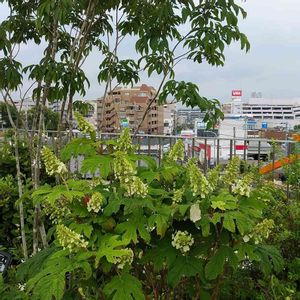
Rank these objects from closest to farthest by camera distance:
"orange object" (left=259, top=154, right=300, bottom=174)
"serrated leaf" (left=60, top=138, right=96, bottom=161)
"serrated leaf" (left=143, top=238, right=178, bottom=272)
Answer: "serrated leaf" (left=143, top=238, right=178, bottom=272)
"serrated leaf" (left=60, top=138, right=96, bottom=161)
"orange object" (left=259, top=154, right=300, bottom=174)

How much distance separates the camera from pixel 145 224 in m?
1.72

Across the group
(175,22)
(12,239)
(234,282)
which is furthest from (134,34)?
(12,239)

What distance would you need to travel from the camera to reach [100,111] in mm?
3604

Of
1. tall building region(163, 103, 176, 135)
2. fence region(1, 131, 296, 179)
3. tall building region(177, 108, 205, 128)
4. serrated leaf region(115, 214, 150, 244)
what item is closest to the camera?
serrated leaf region(115, 214, 150, 244)

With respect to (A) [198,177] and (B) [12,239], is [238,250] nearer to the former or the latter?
(A) [198,177]

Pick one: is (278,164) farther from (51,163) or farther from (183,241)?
(51,163)

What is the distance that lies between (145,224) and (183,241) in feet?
0.58

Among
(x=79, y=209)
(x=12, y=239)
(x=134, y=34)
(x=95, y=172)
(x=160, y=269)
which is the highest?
(x=134, y=34)

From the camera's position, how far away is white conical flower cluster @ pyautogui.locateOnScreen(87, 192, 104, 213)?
1740 millimetres

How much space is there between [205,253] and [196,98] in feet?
4.37

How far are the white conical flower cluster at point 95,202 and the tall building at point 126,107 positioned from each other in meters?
1.63

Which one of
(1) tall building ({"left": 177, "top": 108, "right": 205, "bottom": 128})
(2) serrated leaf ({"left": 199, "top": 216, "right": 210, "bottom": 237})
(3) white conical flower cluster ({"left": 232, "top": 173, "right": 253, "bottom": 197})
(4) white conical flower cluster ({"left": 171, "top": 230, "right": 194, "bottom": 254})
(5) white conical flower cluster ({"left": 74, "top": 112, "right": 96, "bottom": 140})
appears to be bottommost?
(4) white conical flower cluster ({"left": 171, "top": 230, "right": 194, "bottom": 254})

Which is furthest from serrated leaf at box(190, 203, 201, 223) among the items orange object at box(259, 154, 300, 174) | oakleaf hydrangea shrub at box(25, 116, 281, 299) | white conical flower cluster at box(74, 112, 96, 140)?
orange object at box(259, 154, 300, 174)

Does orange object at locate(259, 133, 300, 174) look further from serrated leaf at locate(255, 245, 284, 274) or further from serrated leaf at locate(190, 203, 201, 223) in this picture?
serrated leaf at locate(190, 203, 201, 223)
